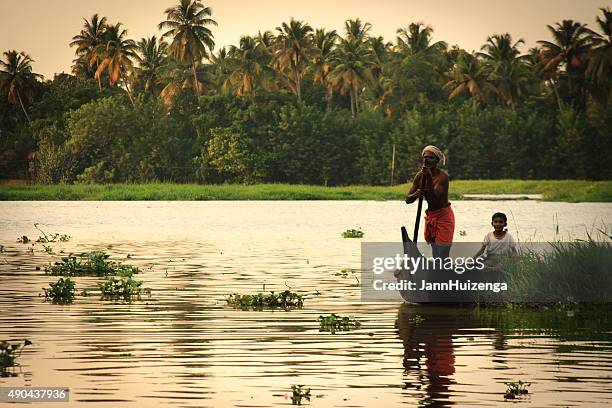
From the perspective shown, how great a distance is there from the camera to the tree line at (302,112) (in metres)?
92.5

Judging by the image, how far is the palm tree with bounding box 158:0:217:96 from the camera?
96000 millimetres

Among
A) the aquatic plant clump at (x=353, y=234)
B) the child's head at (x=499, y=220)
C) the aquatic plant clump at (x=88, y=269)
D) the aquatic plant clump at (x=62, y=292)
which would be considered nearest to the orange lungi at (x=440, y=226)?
the child's head at (x=499, y=220)

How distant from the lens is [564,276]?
15812 mm

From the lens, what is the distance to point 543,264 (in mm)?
15773

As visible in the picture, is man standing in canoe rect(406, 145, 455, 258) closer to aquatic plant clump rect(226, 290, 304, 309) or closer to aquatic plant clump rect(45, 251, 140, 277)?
aquatic plant clump rect(226, 290, 304, 309)

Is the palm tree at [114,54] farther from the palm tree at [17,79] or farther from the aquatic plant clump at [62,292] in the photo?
the aquatic plant clump at [62,292]

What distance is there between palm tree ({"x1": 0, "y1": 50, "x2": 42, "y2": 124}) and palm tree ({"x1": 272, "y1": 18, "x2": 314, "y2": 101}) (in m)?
19.8

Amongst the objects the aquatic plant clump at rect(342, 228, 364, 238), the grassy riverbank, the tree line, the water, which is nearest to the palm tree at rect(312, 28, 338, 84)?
the tree line

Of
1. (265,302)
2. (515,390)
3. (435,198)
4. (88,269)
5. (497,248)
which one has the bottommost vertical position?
(515,390)

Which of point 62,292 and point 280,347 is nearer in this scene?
point 280,347

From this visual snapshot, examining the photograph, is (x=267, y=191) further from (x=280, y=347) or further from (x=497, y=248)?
(x=280, y=347)

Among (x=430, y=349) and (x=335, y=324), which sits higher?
(x=335, y=324)

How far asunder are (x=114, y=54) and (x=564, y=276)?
8251 cm

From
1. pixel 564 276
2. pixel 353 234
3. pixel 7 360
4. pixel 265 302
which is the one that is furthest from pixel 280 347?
pixel 353 234
